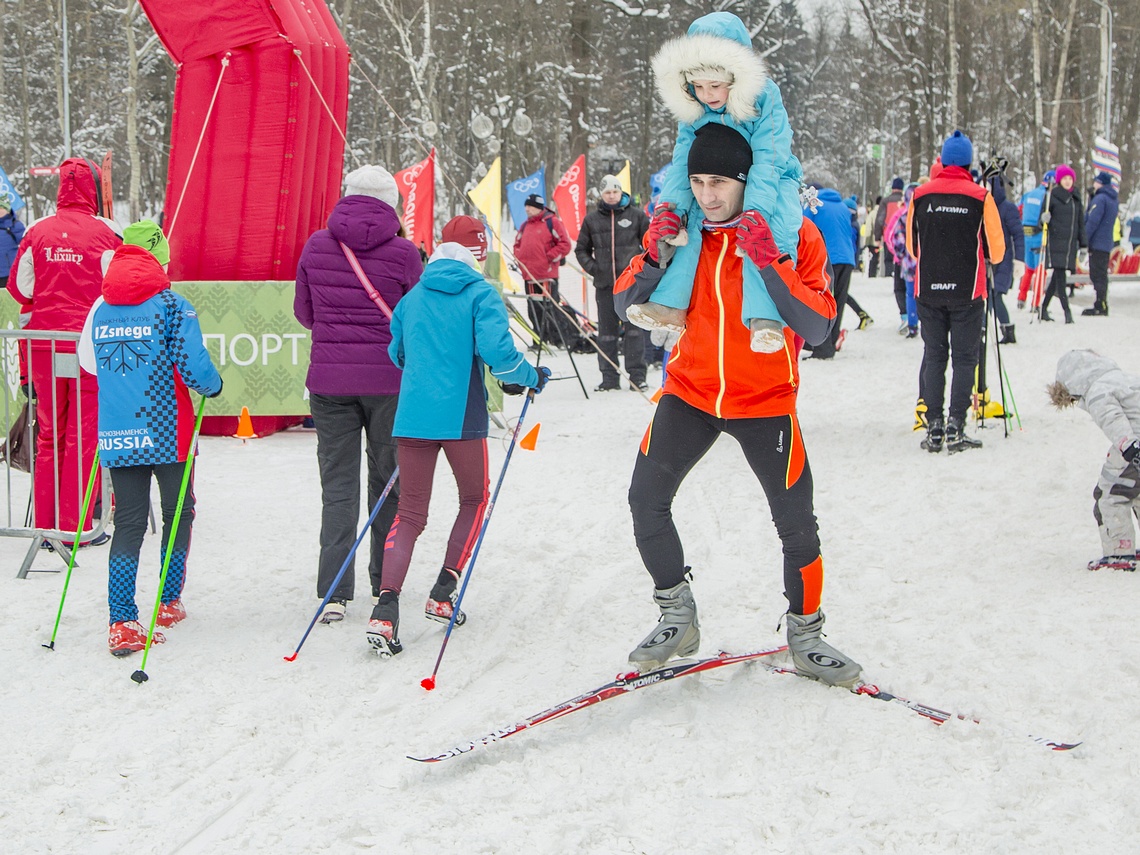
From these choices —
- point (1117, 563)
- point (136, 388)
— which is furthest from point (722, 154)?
point (1117, 563)

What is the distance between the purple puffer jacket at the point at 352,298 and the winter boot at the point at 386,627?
3.18ft

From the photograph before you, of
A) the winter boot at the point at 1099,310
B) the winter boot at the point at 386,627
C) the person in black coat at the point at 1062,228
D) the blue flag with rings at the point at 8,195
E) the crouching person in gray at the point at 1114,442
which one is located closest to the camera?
the winter boot at the point at 386,627

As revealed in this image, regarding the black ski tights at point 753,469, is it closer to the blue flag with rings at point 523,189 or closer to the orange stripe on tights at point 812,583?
the orange stripe on tights at point 812,583

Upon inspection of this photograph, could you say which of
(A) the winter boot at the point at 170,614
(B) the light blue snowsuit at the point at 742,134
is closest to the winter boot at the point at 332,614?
(A) the winter boot at the point at 170,614

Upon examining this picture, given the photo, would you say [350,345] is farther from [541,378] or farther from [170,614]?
[170,614]

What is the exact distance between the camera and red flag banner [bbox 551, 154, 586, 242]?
72.7 feet

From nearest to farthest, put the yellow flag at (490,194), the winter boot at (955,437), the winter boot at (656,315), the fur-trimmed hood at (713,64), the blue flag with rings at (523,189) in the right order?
the fur-trimmed hood at (713,64) < the winter boot at (656,315) < the winter boot at (955,437) < the yellow flag at (490,194) < the blue flag with rings at (523,189)

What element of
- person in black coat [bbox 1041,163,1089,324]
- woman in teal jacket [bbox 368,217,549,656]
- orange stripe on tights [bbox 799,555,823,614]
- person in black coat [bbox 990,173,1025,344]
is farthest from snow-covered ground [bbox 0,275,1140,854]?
person in black coat [bbox 1041,163,1089,324]

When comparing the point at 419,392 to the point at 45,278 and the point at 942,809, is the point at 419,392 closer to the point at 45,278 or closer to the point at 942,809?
the point at 942,809

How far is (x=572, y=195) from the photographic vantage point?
74.3 feet

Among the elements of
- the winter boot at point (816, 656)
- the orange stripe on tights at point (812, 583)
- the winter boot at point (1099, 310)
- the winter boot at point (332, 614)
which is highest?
the winter boot at point (1099, 310)

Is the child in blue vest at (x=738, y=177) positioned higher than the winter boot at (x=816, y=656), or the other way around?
the child in blue vest at (x=738, y=177)

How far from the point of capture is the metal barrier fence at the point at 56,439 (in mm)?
5855

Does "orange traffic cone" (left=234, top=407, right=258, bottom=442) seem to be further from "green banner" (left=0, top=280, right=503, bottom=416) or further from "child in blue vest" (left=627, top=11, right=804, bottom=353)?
"child in blue vest" (left=627, top=11, right=804, bottom=353)
